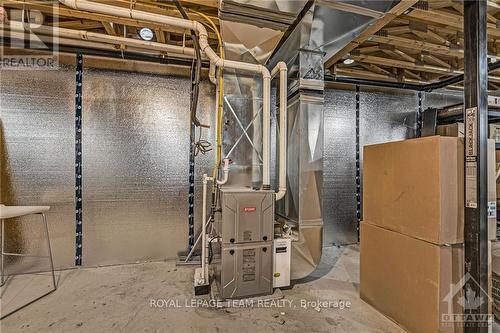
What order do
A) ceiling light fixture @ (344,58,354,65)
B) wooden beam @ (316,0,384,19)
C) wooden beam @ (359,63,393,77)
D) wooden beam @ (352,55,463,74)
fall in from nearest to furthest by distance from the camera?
1. wooden beam @ (316,0,384,19)
2. wooden beam @ (352,55,463,74)
3. ceiling light fixture @ (344,58,354,65)
4. wooden beam @ (359,63,393,77)

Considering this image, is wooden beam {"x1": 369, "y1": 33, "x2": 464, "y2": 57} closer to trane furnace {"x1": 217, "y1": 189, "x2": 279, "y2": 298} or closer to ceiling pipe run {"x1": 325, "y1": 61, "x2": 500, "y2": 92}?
ceiling pipe run {"x1": 325, "y1": 61, "x2": 500, "y2": 92}

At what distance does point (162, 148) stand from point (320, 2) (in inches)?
85.4

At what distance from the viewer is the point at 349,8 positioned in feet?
5.45

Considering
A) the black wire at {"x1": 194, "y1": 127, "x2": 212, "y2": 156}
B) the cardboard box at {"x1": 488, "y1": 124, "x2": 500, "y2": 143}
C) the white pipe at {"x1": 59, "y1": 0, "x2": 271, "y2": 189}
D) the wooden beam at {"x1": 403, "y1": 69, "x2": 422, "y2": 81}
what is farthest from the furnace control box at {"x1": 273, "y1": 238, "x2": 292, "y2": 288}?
the cardboard box at {"x1": 488, "y1": 124, "x2": 500, "y2": 143}

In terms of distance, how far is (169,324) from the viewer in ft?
5.91

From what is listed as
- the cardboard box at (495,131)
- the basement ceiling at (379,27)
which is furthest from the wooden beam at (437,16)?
the cardboard box at (495,131)

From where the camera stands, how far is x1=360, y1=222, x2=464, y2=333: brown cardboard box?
149 centimetres

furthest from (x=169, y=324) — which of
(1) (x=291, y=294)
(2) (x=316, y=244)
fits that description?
(2) (x=316, y=244)

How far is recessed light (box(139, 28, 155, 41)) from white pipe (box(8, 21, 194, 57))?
7.4 inches

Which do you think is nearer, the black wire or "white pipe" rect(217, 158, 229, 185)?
"white pipe" rect(217, 158, 229, 185)

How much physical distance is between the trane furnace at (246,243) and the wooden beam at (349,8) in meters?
1.43

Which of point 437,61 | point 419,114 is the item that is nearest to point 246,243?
point 437,61

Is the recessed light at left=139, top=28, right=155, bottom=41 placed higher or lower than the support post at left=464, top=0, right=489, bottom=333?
higher

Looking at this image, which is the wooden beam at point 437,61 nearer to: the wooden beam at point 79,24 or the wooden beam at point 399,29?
the wooden beam at point 399,29
